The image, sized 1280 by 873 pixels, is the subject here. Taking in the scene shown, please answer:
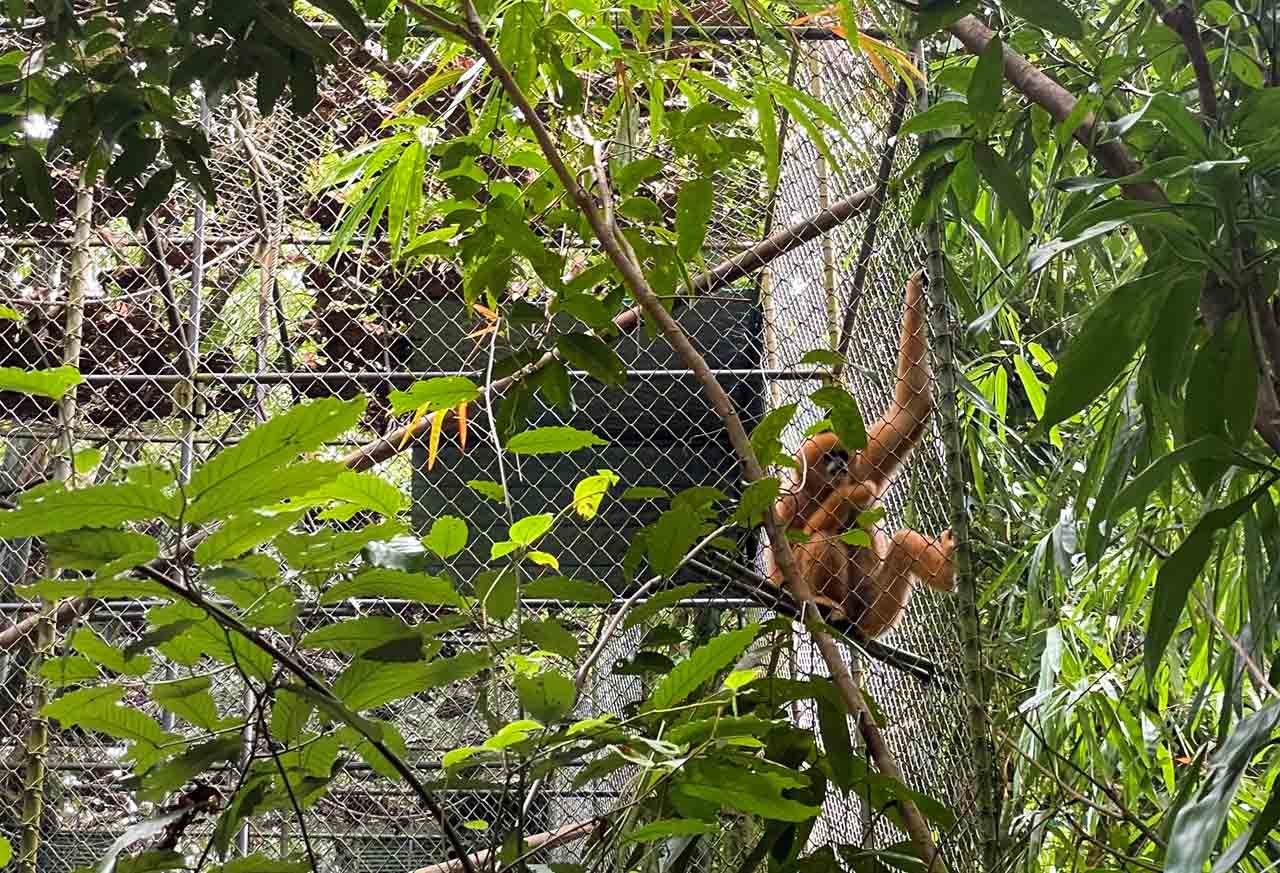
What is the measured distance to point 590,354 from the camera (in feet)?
3.96

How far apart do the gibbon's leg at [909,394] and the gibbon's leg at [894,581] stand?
6.4 inches

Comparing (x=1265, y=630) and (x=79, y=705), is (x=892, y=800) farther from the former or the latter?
(x=79, y=705)

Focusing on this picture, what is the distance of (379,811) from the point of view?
3279 millimetres

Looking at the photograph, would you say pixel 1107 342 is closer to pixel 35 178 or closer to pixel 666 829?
pixel 666 829

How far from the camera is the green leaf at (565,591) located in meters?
0.95

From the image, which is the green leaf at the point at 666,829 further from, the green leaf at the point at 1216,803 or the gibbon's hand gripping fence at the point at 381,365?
the gibbon's hand gripping fence at the point at 381,365

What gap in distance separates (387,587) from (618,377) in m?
0.52

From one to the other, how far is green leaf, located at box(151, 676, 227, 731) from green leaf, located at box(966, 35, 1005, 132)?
0.66m

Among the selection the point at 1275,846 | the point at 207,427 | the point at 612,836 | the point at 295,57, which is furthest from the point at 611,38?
the point at 207,427

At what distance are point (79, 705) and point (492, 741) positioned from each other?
0.28m

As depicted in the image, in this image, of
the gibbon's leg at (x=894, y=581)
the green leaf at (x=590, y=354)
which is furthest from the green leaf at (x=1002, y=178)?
the gibbon's leg at (x=894, y=581)

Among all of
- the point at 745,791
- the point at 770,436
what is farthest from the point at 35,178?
the point at 745,791

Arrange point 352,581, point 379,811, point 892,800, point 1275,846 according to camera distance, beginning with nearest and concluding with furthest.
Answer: point 352,581 → point 892,800 → point 1275,846 → point 379,811

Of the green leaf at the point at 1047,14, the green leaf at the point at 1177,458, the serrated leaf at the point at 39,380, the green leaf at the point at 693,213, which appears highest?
the green leaf at the point at 1047,14
